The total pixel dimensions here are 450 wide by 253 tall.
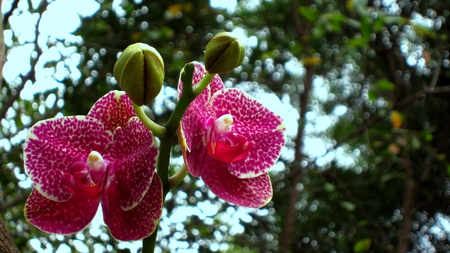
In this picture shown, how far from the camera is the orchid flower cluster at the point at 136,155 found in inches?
17.4

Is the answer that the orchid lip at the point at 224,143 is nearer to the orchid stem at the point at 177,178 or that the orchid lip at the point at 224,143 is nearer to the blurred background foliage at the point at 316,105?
the orchid stem at the point at 177,178

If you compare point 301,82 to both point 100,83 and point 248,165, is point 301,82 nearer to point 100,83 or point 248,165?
point 100,83

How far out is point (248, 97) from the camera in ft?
1.93

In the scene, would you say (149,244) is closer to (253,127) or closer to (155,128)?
(155,128)

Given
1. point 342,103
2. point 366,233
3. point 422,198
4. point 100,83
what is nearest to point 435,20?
point 342,103

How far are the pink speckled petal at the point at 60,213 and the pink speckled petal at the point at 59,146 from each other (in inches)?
0.5

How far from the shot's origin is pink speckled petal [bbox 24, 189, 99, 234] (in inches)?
19.8

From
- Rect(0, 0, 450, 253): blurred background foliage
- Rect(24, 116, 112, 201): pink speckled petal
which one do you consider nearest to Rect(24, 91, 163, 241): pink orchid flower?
Rect(24, 116, 112, 201): pink speckled petal

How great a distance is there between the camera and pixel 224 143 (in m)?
0.51

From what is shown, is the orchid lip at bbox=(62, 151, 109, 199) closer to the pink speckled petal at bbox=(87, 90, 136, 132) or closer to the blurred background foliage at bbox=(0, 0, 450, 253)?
the pink speckled petal at bbox=(87, 90, 136, 132)

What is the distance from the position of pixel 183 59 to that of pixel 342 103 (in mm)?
2120

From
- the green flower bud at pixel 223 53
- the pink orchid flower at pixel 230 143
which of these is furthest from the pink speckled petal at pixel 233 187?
the green flower bud at pixel 223 53

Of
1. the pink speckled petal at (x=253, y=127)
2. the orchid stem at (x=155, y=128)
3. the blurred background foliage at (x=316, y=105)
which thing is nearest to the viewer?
the orchid stem at (x=155, y=128)

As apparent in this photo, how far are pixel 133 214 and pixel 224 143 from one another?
103 millimetres
